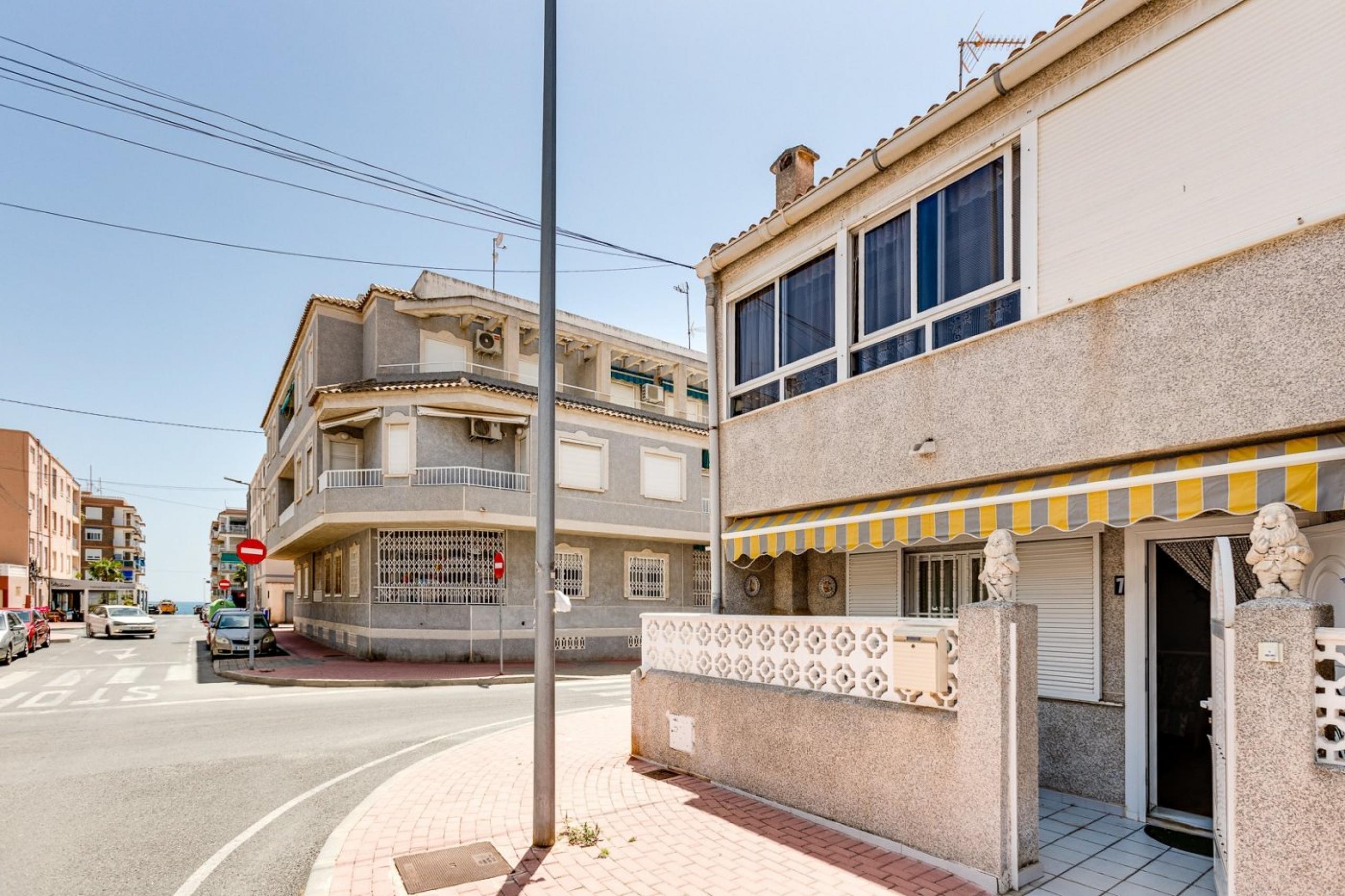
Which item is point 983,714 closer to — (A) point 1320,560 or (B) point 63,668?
(A) point 1320,560

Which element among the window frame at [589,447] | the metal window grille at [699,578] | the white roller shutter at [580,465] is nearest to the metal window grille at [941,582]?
the window frame at [589,447]

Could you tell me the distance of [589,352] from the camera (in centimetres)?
2814

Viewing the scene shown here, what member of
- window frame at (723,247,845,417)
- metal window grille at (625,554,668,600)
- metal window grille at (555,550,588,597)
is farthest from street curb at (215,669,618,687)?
window frame at (723,247,845,417)

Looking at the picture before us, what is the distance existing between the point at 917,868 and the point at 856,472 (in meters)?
3.90

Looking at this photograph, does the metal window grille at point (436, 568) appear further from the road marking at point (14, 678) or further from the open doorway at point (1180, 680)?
the open doorway at point (1180, 680)

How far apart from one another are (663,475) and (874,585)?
16401 mm

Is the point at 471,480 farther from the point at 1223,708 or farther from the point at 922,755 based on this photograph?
the point at 1223,708

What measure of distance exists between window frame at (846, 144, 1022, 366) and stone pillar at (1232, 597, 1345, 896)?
3.63 meters

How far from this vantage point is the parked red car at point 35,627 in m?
25.1

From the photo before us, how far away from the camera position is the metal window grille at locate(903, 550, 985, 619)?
8398 millimetres

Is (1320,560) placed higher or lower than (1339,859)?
higher

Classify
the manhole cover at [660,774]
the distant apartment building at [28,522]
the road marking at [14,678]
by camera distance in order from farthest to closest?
the distant apartment building at [28,522], the road marking at [14,678], the manhole cover at [660,774]

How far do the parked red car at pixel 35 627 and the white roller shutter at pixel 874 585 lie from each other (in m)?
28.1

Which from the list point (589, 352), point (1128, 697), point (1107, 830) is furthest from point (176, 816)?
point (589, 352)
